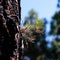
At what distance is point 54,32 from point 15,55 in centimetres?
2525

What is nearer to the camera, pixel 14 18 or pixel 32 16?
pixel 14 18

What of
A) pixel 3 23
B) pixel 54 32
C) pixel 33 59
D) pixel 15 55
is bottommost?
pixel 33 59

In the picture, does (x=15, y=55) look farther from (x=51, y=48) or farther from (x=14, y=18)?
(x=51, y=48)

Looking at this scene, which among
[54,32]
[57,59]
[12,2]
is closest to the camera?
[12,2]

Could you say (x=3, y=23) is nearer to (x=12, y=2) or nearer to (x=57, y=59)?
(x=12, y=2)

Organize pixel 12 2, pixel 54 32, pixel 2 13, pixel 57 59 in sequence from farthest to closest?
pixel 54 32 → pixel 57 59 → pixel 12 2 → pixel 2 13

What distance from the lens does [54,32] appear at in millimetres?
29000

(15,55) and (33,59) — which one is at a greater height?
(15,55)

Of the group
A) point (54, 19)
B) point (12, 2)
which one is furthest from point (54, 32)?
point (12, 2)

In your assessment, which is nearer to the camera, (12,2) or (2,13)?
(2,13)

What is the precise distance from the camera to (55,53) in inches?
1095

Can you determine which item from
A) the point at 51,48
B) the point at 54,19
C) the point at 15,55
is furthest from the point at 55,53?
the point at 15,55

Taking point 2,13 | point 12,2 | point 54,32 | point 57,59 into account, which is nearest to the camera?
point 2,13

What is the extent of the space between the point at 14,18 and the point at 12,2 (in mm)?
206
